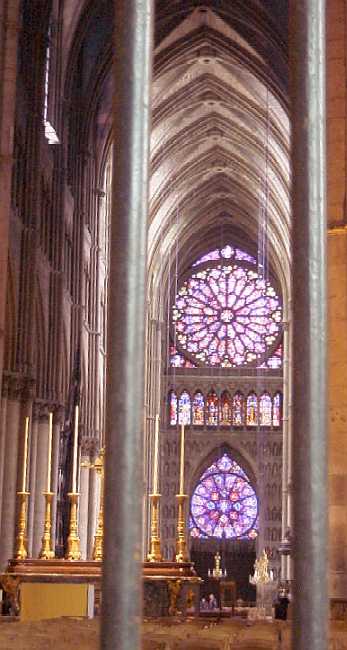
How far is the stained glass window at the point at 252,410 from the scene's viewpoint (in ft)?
146

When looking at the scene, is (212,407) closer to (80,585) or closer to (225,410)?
(225,410)

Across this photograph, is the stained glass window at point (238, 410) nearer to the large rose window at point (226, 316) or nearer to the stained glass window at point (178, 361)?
the large rose window at point (226, 316)

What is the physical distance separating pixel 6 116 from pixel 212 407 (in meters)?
30.8

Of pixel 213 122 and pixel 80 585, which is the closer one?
pixel 80 585

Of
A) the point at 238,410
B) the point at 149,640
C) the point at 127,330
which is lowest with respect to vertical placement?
the point at 149,640

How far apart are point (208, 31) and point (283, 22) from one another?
3653 mm

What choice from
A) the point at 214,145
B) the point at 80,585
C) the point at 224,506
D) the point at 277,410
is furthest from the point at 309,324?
the point at 277,410

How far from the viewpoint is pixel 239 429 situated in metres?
44.4

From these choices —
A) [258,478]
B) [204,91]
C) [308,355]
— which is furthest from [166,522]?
[308,355]

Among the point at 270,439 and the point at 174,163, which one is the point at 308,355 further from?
the point at 270,439

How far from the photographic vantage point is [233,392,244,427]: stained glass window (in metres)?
44.5

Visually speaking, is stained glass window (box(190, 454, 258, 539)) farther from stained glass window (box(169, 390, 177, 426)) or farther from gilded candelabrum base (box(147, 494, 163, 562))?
gilded candelabrum base (box(147, 494, 163, 562))

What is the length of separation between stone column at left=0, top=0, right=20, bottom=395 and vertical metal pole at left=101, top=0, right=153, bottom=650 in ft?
28.3

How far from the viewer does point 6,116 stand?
14.9m
